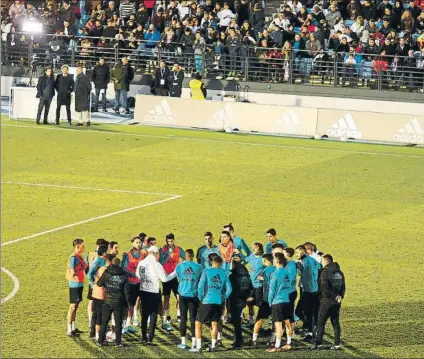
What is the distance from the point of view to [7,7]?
55.8m

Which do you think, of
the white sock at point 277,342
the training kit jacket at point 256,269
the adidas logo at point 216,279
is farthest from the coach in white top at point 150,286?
the white sock at point 277,342

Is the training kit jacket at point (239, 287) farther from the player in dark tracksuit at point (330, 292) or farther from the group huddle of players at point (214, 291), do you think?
the player in dark tracksuit at point (330, 292)

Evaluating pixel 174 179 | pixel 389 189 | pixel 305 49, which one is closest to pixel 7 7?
pixel 305 49

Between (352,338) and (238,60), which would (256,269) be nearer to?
(352,338)

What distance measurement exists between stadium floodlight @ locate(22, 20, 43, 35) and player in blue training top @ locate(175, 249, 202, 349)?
1340 inches

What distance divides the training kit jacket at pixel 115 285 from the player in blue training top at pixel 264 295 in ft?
7.31

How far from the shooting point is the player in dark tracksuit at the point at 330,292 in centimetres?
1947

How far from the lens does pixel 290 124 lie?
4266cm

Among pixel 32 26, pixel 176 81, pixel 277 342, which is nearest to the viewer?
pixel 277 342

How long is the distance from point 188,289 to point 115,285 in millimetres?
1168

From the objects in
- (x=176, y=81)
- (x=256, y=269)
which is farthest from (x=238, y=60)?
(x=256, y=269)

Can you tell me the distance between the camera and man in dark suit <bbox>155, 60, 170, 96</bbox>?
45869 millimetres

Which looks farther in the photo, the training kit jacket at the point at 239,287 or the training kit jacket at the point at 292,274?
the training kit jacket at the point at 239,287

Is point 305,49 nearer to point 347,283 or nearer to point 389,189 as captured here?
point 389,189
